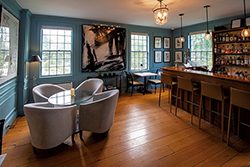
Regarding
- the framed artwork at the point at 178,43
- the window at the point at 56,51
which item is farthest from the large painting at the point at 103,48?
the framed artwork at the point at 178,43

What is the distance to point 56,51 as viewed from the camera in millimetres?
5234

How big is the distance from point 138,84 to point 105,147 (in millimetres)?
3682

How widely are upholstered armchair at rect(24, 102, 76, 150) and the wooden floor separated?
0.75 feet

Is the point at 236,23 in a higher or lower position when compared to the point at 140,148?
higher

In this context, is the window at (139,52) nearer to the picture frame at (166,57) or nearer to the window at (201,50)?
the picture frame at (166,57)

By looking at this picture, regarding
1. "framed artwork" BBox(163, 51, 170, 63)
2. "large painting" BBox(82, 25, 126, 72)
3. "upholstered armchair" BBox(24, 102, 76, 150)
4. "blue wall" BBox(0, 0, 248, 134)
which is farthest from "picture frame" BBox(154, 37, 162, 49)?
"upholstered armchair" BBox(24, 102, 76, 150)

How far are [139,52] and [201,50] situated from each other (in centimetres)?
237

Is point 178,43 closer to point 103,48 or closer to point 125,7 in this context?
point 103,48

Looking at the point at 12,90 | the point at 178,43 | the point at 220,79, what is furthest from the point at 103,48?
the point at 220,79

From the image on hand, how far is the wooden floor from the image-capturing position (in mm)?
2260

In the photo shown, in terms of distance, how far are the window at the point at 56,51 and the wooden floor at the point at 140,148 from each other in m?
2.07

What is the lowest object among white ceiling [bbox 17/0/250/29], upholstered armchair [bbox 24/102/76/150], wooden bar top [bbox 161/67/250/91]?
upholstered armchair [bbox 24/102/76/150]

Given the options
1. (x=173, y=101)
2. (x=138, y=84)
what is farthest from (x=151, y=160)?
(x=138, y=84)

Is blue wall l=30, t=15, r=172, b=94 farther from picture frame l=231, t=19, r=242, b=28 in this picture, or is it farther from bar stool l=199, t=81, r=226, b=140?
bar stool l=199, t=81, r=226, b=140
